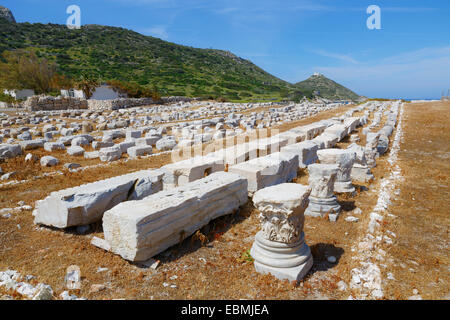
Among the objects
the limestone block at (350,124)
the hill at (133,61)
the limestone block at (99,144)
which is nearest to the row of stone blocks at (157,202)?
the limestone block at (99,144)

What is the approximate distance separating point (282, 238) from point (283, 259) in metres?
0.26

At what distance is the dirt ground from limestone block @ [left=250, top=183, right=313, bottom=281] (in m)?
0.17

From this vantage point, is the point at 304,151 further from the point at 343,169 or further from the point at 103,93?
the point at 103,93

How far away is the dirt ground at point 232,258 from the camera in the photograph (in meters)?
3.42

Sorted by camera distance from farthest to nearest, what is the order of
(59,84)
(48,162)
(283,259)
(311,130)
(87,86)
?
(59,84) < (87,86) < (311,130) < (48,162) < (283,259)

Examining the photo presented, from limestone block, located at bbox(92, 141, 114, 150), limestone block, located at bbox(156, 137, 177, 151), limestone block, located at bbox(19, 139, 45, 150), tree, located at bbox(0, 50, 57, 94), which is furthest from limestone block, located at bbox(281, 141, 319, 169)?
tree, located at bbox(0, 50, 57, 94)

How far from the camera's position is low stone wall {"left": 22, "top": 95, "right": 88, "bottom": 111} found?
82.9ft

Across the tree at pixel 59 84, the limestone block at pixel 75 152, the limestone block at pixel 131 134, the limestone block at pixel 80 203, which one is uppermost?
the tree at pixel 59 84

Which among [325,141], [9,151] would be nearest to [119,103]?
[9,151]

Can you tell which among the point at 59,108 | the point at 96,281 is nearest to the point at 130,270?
the point at 96,281

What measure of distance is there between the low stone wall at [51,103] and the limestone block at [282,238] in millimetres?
28192

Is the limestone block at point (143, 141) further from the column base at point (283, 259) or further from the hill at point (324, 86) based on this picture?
the hill at point (324, 86)

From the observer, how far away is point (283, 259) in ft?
12.0

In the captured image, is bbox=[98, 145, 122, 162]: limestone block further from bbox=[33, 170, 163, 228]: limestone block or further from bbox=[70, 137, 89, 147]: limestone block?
bbox=[33, 170, 163, 228]: limestone block
